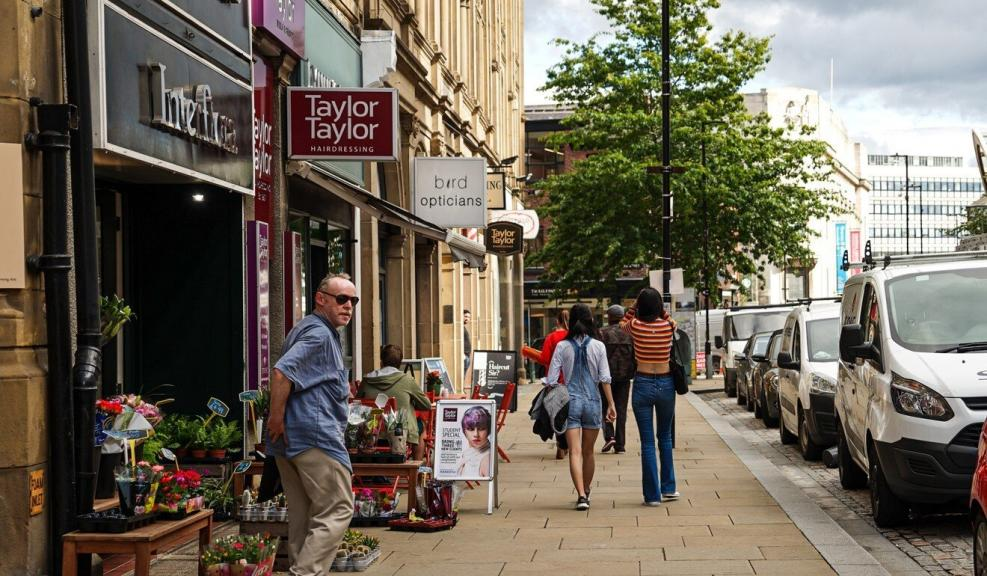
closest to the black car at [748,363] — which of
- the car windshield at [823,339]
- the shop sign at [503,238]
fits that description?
the shop sign at [503,238]

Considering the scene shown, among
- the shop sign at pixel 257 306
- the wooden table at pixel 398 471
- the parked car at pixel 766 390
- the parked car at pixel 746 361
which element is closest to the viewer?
the wooden table at pixel 398 471

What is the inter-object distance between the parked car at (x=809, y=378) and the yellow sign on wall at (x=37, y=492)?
32.4 ft

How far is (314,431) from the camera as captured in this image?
7707 mm

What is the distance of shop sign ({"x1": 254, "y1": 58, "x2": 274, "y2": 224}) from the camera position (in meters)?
13.6

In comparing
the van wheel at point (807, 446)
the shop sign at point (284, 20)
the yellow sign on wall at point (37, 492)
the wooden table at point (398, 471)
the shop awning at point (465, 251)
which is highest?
the shop sign at point (284, 20)

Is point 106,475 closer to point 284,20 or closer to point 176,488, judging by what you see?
point 176,488

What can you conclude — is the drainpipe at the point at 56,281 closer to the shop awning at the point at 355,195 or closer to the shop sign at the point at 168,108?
the shop sign at the point at 168,108

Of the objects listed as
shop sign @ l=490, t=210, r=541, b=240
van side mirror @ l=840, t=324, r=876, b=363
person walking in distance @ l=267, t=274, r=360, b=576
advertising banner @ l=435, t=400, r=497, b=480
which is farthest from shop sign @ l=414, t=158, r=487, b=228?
person walking in distance @ l=267, t=274, r=360, b=576

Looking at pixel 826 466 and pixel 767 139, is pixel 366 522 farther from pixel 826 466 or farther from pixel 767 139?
pixel 767 139

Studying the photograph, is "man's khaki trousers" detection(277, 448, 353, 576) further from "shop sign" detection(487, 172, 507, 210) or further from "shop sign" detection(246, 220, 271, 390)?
"shop sign" detection(487, 172, 507, 210)

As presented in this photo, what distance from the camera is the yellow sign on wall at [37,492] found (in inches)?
307

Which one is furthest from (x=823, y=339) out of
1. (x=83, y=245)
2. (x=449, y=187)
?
(x=83, y=245)

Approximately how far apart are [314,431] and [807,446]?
10.4 m

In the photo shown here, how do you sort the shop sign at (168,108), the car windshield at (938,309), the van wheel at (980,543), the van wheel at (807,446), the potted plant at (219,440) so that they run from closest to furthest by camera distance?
the van wheel at (980,543) → the shop sign at (168,108) → the car windshield at (938,309) → the potted plant at (219,440) → the van wheel at (807,446)
